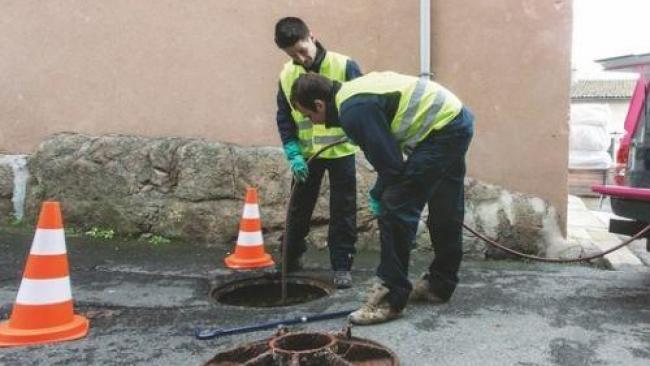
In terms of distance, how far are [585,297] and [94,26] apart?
4.59 metres

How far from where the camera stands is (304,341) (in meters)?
2.65

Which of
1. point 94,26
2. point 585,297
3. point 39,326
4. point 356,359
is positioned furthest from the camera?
point 94,26

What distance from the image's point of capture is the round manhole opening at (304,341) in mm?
2609

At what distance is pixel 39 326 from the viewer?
2.92m

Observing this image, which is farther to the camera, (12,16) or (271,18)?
(12,16)

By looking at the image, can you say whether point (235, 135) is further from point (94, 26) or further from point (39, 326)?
point (39, 326)

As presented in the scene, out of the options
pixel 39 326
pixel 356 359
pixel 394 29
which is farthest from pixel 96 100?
pixel 356 359

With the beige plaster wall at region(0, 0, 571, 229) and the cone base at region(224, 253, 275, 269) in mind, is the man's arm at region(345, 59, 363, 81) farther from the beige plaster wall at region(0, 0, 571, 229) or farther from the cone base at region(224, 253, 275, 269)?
the cone base at region(224, 253, 275, 269)

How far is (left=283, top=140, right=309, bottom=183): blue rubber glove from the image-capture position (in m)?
3.88

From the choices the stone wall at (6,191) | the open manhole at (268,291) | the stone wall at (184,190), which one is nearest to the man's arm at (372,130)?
the open manhole at (268,291)

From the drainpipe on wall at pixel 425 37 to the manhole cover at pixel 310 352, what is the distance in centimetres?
291

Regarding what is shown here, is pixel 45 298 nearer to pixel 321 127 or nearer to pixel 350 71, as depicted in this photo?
pixel 321 127

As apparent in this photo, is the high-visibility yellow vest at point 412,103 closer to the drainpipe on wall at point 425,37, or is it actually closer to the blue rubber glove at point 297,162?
the blue rubber glove at point 297,162

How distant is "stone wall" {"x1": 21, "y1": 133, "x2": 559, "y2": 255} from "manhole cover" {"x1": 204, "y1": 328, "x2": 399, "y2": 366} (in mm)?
2561
